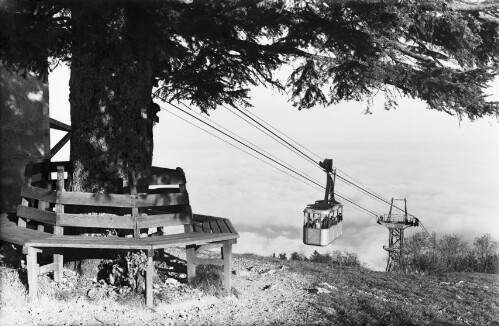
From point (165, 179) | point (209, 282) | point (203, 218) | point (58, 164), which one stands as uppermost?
point (58, 164)

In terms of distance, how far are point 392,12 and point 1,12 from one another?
4.75m

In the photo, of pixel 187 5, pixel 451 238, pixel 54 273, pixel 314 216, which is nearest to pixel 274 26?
pixel 187 5

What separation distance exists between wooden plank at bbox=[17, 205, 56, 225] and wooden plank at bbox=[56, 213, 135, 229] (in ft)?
0.47

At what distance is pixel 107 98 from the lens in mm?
7523

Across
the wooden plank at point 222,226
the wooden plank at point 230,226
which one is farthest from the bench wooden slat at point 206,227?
→ the wooden plank at point 230,226

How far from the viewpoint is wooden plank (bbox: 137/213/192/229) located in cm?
686

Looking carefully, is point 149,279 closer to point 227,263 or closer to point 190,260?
point 190,260

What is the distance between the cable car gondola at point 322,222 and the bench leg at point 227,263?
694cm

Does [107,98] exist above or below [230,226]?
above

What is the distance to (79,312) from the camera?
6.54m

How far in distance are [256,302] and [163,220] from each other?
174 cm

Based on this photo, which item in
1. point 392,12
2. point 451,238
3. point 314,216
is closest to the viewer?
point 392,12

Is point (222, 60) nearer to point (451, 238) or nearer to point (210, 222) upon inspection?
point (210, 222)

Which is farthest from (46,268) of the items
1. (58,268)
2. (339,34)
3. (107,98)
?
(339,34)
